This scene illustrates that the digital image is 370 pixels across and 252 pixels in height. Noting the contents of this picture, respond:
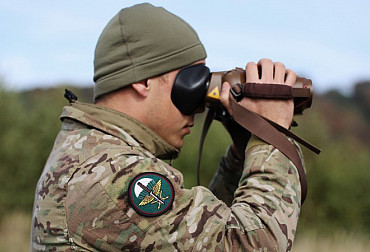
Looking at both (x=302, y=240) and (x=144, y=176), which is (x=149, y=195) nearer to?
(x=144, y=176)

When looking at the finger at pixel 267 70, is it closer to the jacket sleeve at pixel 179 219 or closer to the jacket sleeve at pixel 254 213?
the jacket sleeve at pixel 254 213

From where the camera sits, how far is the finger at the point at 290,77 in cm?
206

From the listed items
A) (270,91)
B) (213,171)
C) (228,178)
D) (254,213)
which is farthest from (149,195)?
(213,171)

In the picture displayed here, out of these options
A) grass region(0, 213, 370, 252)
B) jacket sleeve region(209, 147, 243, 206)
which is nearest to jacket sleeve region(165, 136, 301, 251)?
jacket sleeve region(209, 147, 243, 206)

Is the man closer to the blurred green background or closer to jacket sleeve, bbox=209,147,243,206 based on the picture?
jacket sleeve, bbox=209,147,243,206

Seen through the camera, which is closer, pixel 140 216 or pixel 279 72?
pixel 140 216

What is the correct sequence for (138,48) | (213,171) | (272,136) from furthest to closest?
(213,171), (138,48), (272,136)

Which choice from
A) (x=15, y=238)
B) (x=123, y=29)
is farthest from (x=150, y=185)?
(x=15, y=238)

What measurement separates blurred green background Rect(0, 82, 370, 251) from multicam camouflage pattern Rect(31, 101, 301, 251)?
7.84 meters

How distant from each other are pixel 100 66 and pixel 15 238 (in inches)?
334

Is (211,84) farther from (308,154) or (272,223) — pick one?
(308,154)

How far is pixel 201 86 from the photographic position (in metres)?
2.20

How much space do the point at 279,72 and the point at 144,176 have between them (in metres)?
0.71

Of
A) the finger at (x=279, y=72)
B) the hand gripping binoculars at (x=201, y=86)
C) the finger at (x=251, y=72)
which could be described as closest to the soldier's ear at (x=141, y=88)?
the hand gripping binoculars at (x=201, y=86)
